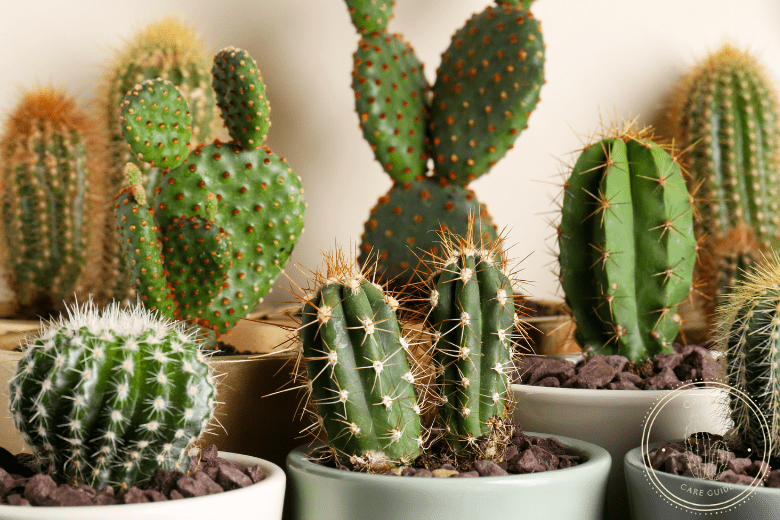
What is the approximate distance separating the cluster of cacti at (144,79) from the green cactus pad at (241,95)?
17 centimetres

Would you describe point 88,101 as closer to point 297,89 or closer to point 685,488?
point 297,89

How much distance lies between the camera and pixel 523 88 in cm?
108

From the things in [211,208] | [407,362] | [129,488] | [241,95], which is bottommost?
[129,488]

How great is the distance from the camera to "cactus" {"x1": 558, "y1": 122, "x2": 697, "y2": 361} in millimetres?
936

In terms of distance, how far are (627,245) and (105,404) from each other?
0.68 m

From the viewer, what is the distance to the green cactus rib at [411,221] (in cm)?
110

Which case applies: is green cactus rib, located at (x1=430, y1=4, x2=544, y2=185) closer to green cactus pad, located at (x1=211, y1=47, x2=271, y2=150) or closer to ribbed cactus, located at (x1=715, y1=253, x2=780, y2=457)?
green cactus pad, located at (x1=211, y1=47, x2=271, y2=150)

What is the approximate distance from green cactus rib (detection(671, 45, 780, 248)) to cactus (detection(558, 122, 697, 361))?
0.40 metres

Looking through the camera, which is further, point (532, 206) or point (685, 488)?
point (532, 206)

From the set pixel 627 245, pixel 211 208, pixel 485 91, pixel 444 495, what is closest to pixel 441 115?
pixel 485 91

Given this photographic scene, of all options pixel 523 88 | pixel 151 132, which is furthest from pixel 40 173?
pixel 523 88

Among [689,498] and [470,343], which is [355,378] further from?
[689,498]

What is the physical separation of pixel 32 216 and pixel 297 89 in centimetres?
48

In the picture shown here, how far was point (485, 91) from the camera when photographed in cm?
111
